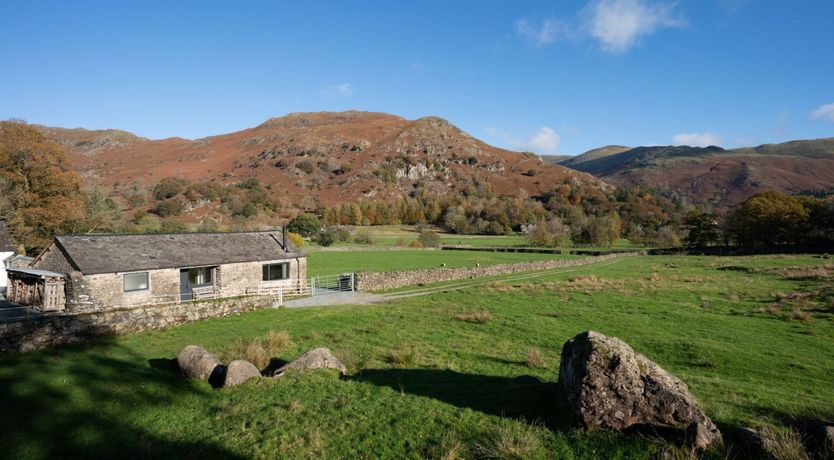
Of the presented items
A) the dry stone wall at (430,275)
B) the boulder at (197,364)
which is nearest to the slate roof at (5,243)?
the dry stone wall at (430,275)

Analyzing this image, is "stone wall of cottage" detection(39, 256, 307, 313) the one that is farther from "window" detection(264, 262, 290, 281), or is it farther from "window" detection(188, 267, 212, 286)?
"window" detection(188, 267, 212, 286)

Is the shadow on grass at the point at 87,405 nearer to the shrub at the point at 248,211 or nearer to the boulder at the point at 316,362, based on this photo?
the boulder at the point at 316,362

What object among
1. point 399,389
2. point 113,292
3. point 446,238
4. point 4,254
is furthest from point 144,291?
point 446,238

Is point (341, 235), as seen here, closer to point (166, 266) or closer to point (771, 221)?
point (166, 266)

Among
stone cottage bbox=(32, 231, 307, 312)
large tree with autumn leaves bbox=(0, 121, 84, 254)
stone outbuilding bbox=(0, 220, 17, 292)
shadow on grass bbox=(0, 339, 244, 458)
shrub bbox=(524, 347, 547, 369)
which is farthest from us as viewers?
large tree with autumn leaves bbox=(0, 121, 84, 254)

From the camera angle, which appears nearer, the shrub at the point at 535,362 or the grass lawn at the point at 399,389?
the grass lawn at the point at 399,389

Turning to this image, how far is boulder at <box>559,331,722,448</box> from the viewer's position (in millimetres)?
6938

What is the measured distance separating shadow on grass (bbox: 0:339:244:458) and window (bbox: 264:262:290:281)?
17.5 meters

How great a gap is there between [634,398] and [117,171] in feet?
667

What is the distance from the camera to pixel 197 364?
37.9 feet

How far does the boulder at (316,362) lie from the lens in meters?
11.9

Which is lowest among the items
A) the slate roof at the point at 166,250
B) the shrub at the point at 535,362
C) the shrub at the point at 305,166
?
the shrub at the point at 535,362

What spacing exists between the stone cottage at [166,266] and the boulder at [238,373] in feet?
59.6

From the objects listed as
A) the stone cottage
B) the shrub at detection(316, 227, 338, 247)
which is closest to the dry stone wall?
the stone cottage
